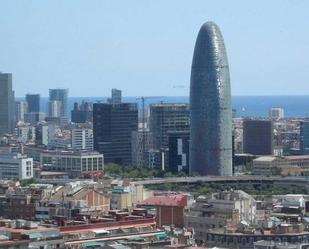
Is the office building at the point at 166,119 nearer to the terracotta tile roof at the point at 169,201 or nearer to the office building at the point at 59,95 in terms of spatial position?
the terracotta tile roof at the point at 169,201

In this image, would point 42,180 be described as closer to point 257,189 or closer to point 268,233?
point 257,189

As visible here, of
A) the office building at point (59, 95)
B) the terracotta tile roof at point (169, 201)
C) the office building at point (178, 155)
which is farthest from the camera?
the office building at point (59, 95)

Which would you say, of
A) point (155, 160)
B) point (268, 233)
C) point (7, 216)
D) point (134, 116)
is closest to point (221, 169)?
point (155, 160)

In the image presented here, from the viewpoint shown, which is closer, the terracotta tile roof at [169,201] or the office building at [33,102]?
the terracotta tile roof at [169,201]

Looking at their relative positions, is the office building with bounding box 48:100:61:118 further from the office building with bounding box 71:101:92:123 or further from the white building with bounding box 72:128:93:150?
the white building with bounding box 72:128:93:150

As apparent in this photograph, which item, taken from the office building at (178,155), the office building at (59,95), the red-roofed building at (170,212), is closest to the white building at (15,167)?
the office building at (178,155)

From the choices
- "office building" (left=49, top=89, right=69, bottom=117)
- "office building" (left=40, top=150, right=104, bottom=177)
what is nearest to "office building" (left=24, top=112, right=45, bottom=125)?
"office building" (left=49, top=89, right=69, bottom=117)
